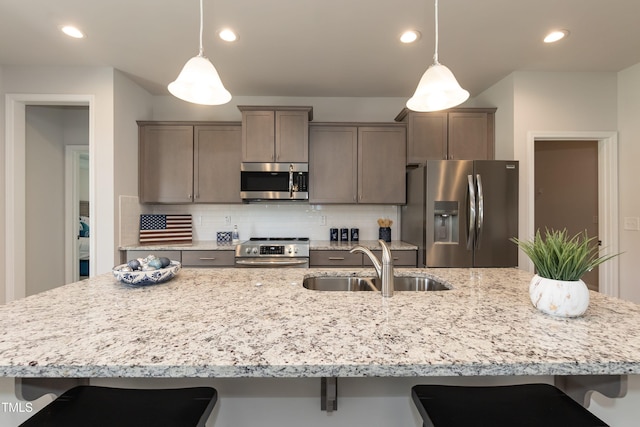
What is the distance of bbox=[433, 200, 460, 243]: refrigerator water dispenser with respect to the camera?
2791 mm

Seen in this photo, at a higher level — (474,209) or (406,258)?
(474,209)

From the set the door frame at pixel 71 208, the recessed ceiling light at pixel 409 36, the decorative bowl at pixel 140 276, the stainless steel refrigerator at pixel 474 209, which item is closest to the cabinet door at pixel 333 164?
the stainless steel refrigerator at pixel 474 209

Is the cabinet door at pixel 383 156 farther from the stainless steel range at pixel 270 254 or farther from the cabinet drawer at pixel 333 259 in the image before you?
the stainless steel range at pixel 270 254

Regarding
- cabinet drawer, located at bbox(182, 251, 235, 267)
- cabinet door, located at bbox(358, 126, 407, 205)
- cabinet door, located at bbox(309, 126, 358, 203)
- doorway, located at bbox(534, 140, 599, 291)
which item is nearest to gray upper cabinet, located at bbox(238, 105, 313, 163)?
cabinet door, located at bbox(309, 126, 358, 203)

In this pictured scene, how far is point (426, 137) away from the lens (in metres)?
3.19

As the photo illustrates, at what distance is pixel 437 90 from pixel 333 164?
5.98ft

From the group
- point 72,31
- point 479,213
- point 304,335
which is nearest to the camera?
point 304,335

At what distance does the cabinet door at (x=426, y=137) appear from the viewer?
A: 3.18m

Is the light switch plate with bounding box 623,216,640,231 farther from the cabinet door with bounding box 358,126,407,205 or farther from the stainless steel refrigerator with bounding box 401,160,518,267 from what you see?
the cabinet door with bounding box 358,126,407,205

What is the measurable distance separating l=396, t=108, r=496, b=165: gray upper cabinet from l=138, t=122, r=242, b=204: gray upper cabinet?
75.1 inches

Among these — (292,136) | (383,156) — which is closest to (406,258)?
(383,156)

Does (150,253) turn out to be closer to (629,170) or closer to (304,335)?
(304,335)

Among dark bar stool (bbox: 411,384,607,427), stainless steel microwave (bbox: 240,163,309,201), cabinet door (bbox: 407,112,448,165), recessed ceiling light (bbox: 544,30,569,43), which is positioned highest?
recessed ceiling light (bbox: 544,30,569,43)

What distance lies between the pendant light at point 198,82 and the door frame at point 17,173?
1973 millimetres
